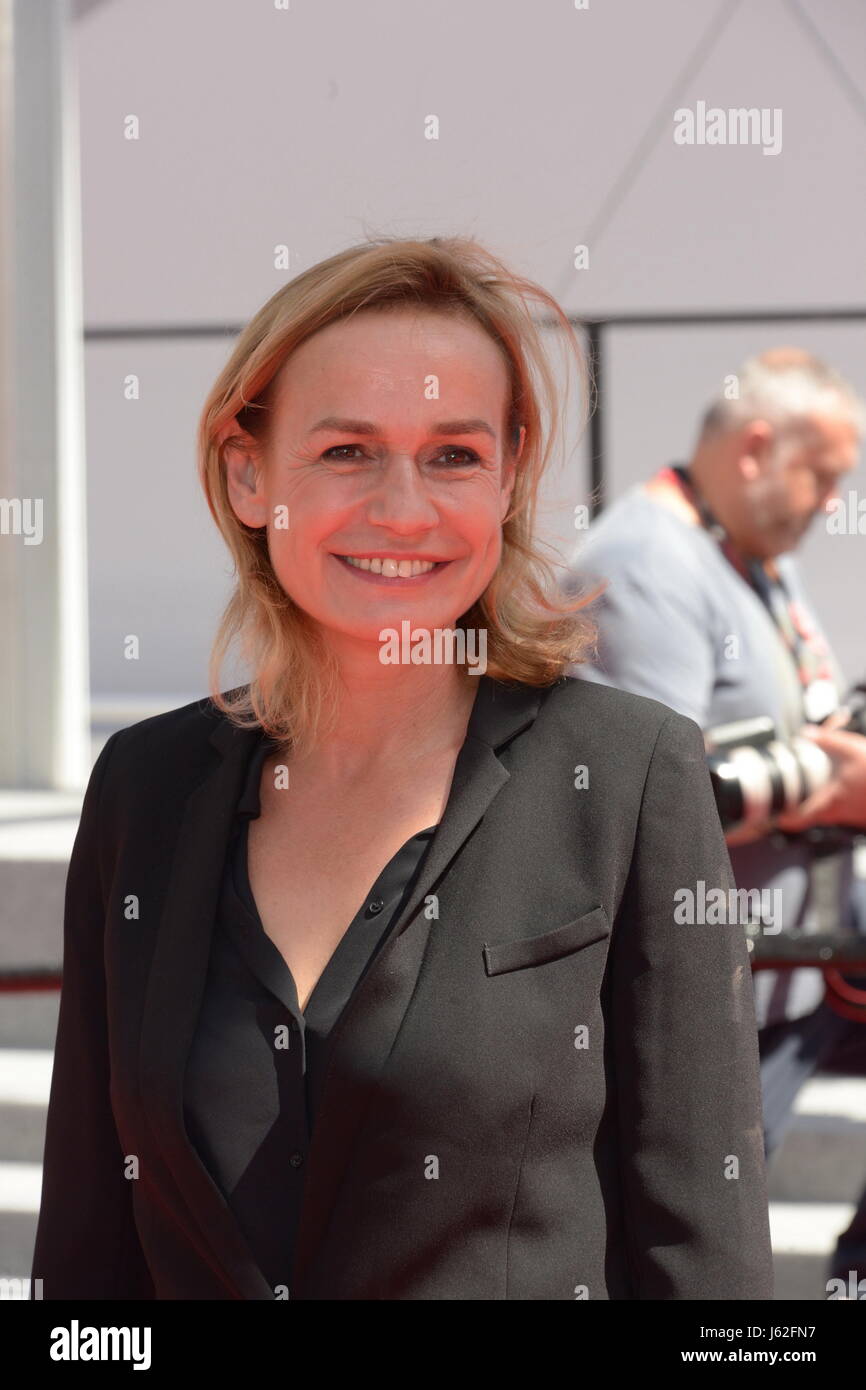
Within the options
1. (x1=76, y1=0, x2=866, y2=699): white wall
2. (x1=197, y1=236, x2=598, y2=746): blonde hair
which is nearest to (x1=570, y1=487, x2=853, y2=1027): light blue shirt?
(x1=197, y1=236, x2=598, y2=746): blonde hair

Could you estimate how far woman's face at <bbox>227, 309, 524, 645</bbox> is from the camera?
107 cm

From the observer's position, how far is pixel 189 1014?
1056 millimetres

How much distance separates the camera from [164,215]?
3.81 m

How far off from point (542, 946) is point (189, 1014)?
0.86 ft

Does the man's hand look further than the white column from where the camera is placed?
No

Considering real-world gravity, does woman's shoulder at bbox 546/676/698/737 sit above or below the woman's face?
below

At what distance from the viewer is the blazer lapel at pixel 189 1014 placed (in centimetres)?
101

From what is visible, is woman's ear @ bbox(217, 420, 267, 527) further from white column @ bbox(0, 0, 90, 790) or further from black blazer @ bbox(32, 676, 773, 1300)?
white column @ bbox(0, 0, 90, 790)

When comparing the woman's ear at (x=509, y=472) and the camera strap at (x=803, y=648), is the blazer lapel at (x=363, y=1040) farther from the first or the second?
the camera strap at (x=803, y=648)

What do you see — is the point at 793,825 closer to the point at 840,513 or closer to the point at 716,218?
the point at 840,513

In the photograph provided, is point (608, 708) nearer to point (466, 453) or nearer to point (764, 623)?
point (466, 453)

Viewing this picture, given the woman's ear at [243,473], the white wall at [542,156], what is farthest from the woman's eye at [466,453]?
the white wall at [542,156]

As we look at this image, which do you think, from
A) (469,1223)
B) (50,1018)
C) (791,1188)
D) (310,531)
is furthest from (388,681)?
(50,1018)

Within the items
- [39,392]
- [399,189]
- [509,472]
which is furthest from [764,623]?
[39,392]
